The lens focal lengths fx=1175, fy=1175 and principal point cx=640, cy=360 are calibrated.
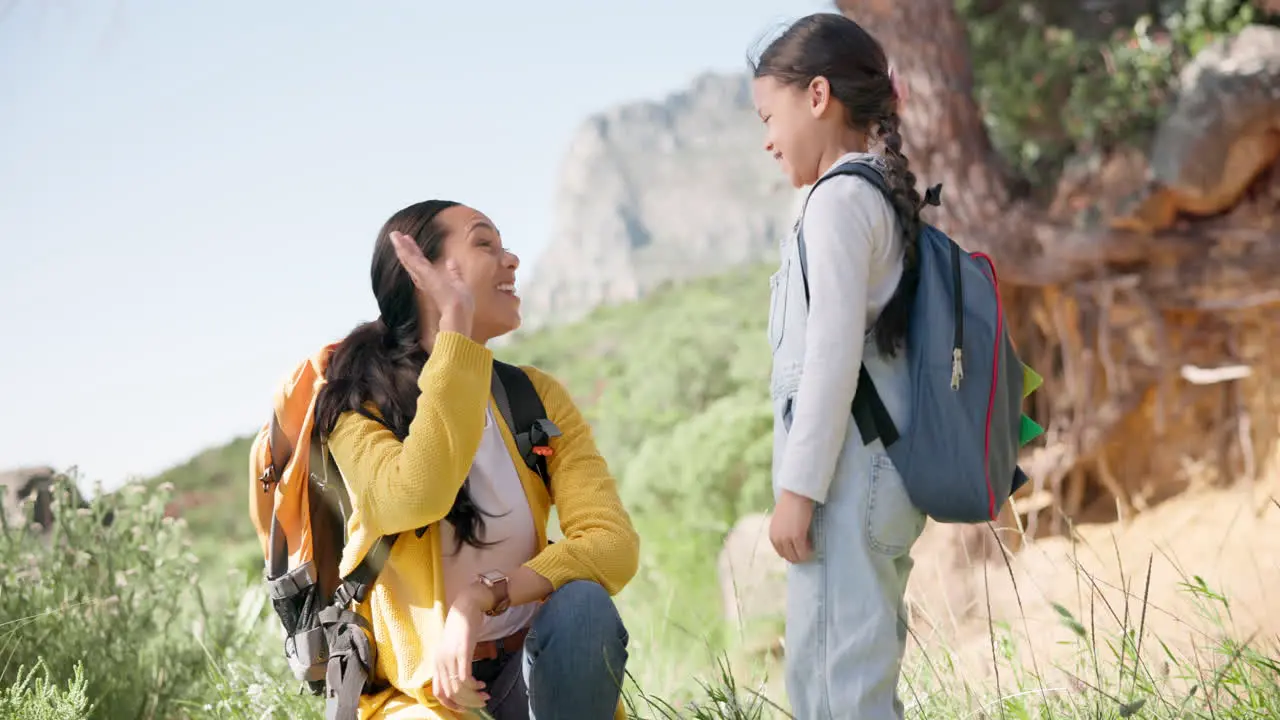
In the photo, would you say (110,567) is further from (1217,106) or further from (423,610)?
(1217,106)

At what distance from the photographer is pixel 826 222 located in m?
1.96

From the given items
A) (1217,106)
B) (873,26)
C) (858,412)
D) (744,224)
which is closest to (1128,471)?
(1217,106)

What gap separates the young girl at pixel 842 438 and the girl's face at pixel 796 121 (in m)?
0.02

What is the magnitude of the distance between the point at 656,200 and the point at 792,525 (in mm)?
42446

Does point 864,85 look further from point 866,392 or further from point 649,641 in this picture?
point 649,641

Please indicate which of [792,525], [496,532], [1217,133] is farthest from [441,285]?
[1217,133]

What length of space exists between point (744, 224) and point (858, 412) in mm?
36886

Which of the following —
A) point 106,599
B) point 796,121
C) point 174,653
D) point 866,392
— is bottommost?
point 174,653

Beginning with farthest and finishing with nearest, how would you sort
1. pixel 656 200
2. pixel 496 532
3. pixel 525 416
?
1. pixel 656 200
2. pixel 525 416
3. pixel 496 532

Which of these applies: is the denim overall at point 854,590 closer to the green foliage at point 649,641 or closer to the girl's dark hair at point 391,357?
the green foliage at point 649,641

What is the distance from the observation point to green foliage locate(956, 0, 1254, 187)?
641 cm

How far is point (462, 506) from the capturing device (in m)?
2.02

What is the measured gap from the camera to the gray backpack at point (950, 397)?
1.90 metres

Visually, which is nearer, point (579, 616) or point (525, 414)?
point (579, 616)
